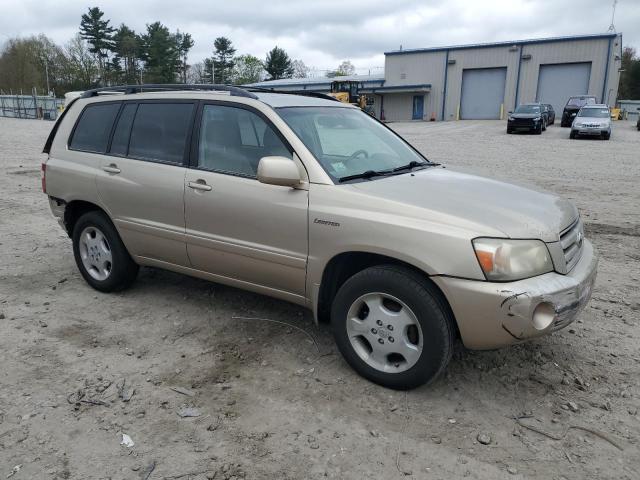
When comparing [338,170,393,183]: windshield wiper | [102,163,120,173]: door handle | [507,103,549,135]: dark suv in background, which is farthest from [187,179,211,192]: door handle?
[507,103,549,135]: dark suv in background

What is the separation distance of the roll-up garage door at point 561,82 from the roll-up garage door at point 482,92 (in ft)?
10.1

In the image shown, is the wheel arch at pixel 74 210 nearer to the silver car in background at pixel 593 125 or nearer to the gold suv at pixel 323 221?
the gold suv at pixel 323 221

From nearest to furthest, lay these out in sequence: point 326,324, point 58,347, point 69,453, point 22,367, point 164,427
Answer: point 69,453 < point 164,427 < point 22,367 < point 58,347 < point 326,324

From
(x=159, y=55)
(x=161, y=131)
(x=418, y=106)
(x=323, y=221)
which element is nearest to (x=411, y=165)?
(x=323, y=221)

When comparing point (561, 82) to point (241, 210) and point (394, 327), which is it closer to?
point (241, 210)

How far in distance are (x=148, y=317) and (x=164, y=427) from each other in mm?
1648

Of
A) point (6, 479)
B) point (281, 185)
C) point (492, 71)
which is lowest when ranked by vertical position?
point (6, 479)

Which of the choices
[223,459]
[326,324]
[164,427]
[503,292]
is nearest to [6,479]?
[164,427]

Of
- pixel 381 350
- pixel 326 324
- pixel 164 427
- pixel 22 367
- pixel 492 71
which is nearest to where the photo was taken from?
pixel 164 427

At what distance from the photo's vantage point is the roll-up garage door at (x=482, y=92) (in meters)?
44.4

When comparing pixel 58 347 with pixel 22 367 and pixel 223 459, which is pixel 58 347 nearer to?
pixel 22 367

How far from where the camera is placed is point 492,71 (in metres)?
44.5

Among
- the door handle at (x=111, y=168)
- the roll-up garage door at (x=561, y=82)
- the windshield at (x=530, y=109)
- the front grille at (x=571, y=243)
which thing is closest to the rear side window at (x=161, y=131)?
the door handle at (x=111, y=168)

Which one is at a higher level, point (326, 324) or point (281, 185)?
point (281, 185)
